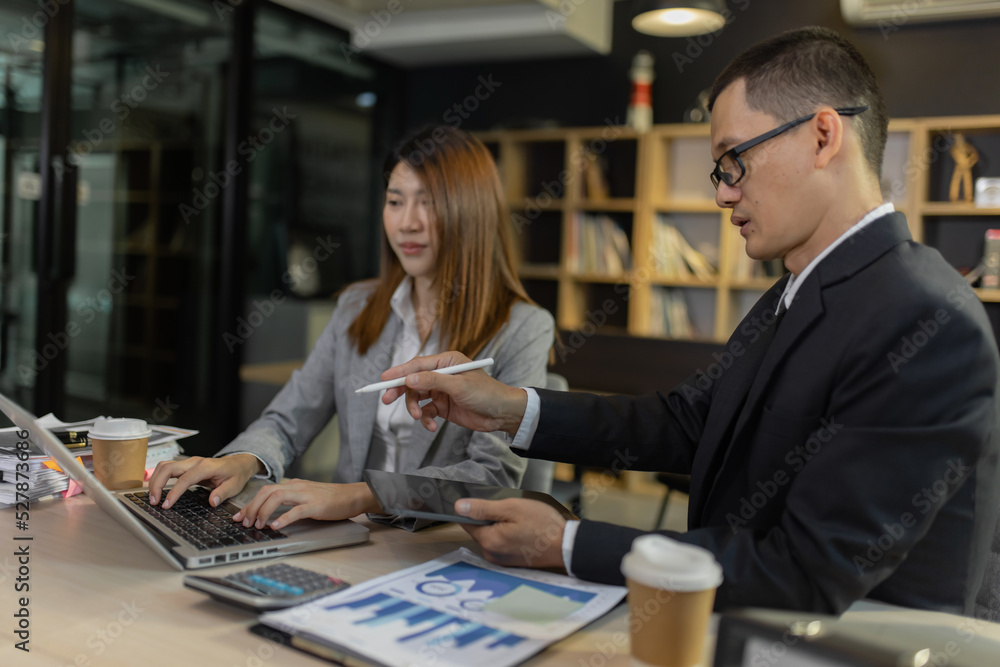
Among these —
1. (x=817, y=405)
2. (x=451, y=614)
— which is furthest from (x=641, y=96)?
(x=451, y=614)

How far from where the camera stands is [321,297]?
16.1 feet

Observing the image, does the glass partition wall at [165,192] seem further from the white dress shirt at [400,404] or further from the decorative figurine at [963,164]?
the decorative figurine at [963,164]

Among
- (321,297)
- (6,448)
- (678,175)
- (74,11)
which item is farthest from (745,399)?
(321,297)

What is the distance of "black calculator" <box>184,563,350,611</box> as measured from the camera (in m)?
0.89

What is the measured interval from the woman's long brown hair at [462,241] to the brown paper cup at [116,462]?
2.06ft

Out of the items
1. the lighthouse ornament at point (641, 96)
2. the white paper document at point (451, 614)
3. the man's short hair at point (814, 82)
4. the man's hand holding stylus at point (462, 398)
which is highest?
the lighthouse ornament at point (641, 96)

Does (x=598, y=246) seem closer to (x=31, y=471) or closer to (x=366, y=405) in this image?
(x=366, y=405)

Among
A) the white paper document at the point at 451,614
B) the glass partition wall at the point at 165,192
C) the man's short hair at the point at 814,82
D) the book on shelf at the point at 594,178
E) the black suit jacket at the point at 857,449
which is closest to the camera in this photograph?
the white paper document at the point at 451,614

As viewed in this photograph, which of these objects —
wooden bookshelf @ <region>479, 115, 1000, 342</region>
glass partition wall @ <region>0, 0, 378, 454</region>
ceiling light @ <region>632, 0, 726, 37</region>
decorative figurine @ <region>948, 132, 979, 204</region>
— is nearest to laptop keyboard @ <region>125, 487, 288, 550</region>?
glass partition wall @ <region>0, 0, 378, 454</region>

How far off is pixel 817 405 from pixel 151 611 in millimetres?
870

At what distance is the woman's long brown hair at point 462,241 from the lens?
1889mm

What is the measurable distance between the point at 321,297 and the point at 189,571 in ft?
13.1

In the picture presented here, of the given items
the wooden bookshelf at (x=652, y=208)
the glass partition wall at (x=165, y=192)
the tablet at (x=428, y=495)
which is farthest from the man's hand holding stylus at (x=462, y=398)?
the wooden bookshelf at (x=652, y=208)

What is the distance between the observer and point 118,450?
1.35 metres
